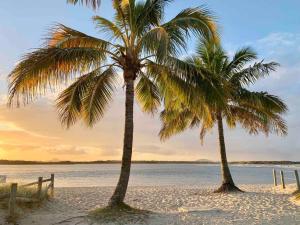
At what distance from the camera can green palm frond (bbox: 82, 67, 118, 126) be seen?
12.8 metres

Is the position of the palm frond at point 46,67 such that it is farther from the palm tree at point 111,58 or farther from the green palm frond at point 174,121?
the green palm frond at point 174,121

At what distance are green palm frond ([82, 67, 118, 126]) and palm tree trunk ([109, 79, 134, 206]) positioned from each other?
0.90m

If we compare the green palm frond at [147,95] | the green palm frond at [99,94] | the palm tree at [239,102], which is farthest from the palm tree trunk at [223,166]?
the green palm frond at [99,94]

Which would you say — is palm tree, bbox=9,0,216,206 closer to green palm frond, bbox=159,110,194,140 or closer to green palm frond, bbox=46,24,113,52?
green palm frond, bbox=46,24,113,52

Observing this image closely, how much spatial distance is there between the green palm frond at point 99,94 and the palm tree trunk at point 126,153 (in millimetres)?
900

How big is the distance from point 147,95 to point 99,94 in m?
2.47

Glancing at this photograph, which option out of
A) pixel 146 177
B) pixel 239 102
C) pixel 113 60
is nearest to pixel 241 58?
pixel 239 102

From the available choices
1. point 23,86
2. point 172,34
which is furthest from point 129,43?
point 23,86

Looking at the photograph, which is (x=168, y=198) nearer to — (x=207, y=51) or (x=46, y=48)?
(x=207, y=51)

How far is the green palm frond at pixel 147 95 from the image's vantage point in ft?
47.0

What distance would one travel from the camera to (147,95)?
48.6 feet

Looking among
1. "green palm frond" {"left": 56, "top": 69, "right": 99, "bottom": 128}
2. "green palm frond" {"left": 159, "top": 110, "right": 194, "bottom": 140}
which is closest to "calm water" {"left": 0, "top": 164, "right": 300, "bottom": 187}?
"green palm frond" {"left": 159, "top": 110, "right": 194, "bottom": 140}

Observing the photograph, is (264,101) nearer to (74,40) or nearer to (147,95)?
(147,95)

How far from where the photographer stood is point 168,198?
17.8m
